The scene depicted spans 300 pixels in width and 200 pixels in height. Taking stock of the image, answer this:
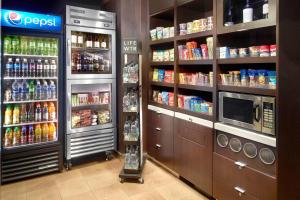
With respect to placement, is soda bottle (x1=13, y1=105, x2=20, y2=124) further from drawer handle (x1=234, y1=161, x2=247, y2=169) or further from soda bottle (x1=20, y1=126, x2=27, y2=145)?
drawer handle (x1=234, y1=161, x2=247, y2=169)

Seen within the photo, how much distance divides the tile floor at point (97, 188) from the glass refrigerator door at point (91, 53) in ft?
4.49

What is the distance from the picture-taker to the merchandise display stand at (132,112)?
118 inches

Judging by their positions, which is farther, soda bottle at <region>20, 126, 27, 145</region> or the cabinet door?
soda bottle at <region>20, 126, 27, 145</region>

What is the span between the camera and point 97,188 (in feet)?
9.33

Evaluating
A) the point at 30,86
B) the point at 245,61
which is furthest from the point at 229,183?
the point at 30,86

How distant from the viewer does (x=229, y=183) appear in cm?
229

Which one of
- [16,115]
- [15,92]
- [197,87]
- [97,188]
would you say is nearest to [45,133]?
[16,115]

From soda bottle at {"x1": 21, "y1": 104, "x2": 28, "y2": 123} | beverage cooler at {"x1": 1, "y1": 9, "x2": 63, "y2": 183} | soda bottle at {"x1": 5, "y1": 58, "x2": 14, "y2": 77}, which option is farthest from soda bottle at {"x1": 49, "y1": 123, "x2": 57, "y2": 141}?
soda bottle at {"x1": 5, "y1": 58, "x2": 14, "y2": 77}

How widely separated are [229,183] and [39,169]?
7.60ft

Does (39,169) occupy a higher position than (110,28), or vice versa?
(110,28)

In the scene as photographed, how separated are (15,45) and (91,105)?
1387mm

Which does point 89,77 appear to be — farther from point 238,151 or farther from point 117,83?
point 238,151

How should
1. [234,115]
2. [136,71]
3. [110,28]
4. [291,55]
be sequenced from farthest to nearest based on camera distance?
[110,28], [136,71], [234,115], [291,55]

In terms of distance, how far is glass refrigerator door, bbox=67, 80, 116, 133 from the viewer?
3.55 meters
